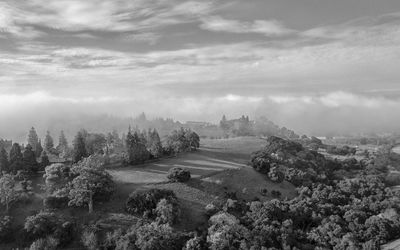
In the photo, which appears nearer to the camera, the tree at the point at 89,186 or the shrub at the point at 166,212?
the shrub at the point at 166,212

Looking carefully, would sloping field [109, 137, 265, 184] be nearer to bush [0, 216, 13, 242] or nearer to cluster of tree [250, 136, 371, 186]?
cluster of tree [250, 136, 371, 186]

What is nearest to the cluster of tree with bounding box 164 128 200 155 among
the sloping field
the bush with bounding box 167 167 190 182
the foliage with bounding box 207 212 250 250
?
the sloping field

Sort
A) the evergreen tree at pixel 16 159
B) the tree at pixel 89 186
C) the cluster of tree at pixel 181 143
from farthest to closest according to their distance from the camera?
the cluster of tree at pixel 181 143, the evergreen tree at pixel 16 159, the tree at pixel 89 186

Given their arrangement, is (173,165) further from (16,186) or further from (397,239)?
(397,239)

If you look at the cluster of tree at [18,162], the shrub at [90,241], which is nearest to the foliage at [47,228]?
the shrub at [90,241]

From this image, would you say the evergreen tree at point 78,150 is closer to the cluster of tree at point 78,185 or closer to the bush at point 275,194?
the cluster of tree at point 78,185

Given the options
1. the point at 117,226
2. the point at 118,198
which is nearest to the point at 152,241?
the point at 117,226

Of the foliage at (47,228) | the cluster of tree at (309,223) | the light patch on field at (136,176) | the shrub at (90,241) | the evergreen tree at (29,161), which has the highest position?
the evergreen tree at (29,161)

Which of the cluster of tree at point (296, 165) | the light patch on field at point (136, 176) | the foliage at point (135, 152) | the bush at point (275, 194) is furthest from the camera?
the cluster of tree at point (296, 165)
